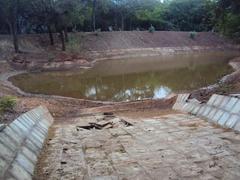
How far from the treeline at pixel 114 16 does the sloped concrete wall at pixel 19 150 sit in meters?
10.9

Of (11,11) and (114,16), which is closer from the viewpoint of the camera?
(11,11)

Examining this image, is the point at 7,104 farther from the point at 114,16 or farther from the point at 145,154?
the point at 114,16

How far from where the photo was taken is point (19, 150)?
17.9 ft

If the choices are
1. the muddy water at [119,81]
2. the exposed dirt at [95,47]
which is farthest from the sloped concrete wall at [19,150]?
the exposed dirt at [95,47]

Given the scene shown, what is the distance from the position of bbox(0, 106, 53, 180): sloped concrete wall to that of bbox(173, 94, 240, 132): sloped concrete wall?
13.1 feet

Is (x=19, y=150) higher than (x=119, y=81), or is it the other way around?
(x=19, y=150)

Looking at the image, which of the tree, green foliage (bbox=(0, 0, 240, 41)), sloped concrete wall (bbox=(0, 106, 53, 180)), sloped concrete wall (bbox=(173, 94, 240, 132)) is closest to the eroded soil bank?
the tree

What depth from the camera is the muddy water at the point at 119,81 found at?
19531 millimetres

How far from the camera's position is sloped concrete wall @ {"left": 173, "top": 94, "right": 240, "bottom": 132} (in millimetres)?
7455

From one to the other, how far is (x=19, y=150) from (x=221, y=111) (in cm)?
489

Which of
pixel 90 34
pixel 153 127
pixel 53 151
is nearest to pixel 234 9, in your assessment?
pixel 153 127

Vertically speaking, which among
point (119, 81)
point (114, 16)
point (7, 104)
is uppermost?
point (7, 104)

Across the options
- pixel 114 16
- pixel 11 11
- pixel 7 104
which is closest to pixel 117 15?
pixel 114 16

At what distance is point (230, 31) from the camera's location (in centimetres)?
1991
